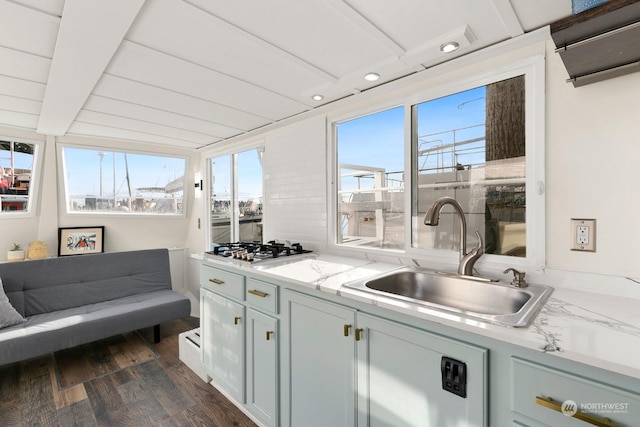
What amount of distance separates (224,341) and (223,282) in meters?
0.42

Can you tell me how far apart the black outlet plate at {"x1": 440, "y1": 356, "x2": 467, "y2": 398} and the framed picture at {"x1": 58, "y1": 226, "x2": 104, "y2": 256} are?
3.87m

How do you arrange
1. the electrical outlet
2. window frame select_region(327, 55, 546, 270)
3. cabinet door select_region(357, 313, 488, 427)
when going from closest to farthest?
1. cabinet door select_region(357, 313, 488, 427)
2. the electrical outlet
3. window frame select_region(327, 55, 546, 270)

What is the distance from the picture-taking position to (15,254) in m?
2.92

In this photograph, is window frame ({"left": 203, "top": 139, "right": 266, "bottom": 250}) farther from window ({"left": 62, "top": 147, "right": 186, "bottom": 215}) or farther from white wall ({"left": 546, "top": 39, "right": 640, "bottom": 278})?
white wall ({"left": 546, "top": 39, "right": 640, "bottom": 278})

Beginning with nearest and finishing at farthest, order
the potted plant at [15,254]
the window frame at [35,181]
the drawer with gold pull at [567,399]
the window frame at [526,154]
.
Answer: the drawer with gold pull at [567,399] → the window frame at [526,154] → the potted plant at [15,254] → the window frame at [35,181]

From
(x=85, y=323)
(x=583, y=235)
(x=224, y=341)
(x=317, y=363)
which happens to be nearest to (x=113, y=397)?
(x=85, y=323)

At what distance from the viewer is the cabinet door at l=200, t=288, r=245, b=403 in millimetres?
1940

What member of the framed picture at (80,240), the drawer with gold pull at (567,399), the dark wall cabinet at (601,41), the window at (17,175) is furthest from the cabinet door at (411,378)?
the window at (17,175)

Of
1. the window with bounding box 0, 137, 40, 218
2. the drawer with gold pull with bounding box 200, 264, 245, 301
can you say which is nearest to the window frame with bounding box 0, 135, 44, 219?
the window with bounding box 0, 137, 40, 218

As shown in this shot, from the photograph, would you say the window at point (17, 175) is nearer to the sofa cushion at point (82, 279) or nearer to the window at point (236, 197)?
the sofa cushion at point (82, 279)

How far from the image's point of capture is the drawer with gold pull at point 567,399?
739 millimetres

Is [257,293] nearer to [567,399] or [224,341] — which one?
[224,341]

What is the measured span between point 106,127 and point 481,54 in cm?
322

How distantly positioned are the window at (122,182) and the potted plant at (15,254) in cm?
58
